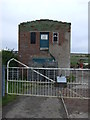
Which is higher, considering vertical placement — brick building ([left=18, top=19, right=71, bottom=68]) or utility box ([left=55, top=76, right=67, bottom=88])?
brick building ([left=18, top=19, right=71, bottom=68])

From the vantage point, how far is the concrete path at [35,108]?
7.43 metres

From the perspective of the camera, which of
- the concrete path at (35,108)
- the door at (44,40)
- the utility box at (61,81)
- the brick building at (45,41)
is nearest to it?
the concrete path at (35,108)

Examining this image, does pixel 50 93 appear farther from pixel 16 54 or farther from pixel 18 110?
pixel 16 54

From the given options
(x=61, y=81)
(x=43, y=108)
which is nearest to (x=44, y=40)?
(x=61, y=81)

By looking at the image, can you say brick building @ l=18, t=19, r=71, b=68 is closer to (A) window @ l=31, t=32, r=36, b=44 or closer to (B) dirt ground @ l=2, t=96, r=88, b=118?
(A) window @ l=31, t=32, r=36, b=44

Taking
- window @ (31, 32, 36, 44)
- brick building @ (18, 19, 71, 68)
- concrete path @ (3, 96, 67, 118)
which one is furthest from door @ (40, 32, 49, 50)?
concrete path @ (3, 96, 67, 118)

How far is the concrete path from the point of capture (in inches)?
292

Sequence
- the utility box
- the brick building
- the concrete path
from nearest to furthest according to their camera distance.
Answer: the concrete path < the utility box < the brick building

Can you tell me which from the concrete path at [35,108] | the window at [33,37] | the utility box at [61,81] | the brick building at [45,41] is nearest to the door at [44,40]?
the brick building at [45,41]

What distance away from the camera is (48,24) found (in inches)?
906

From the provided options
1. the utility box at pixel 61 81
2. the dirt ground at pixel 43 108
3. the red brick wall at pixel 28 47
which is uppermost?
the red brick wall at pixel 28 47

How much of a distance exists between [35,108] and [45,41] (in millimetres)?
15399

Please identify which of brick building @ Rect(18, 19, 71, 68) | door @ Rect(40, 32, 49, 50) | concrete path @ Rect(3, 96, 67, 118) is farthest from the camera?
door @ Rect(40, 32, 49, 50)

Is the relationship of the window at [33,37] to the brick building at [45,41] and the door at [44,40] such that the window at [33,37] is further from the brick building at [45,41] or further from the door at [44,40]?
the door at [44,40]
